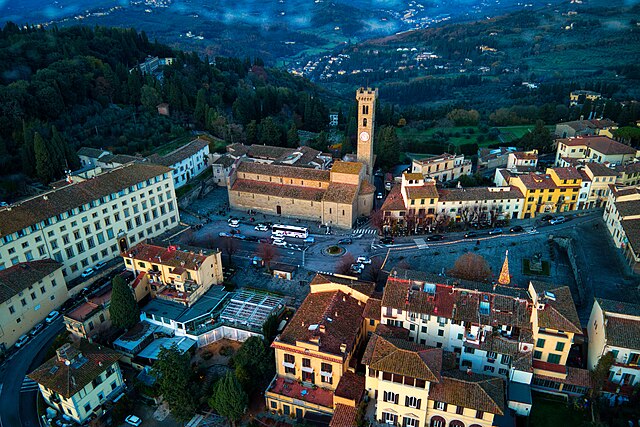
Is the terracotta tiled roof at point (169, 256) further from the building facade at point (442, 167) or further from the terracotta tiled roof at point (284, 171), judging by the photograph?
the building facade at point (442, 167)

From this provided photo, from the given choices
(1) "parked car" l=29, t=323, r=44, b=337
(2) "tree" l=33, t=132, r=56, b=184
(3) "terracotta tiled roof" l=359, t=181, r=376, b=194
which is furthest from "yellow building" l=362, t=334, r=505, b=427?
(2) "tree" l=33, t=132, r=56, b=184

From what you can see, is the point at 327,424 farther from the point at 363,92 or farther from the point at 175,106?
the point at 175,106

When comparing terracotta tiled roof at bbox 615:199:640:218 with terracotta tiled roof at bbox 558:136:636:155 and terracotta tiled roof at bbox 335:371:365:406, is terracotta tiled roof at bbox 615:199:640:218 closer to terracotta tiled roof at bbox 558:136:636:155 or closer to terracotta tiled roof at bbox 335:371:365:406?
Answer: terracotta tiled roof at bbox 558:136:636:155

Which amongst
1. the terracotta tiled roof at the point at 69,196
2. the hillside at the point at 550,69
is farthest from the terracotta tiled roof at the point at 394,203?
the hillside at the point at 550,69

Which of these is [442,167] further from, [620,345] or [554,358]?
[620,345]

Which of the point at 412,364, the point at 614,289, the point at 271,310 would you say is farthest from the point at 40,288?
the point at 614,289
